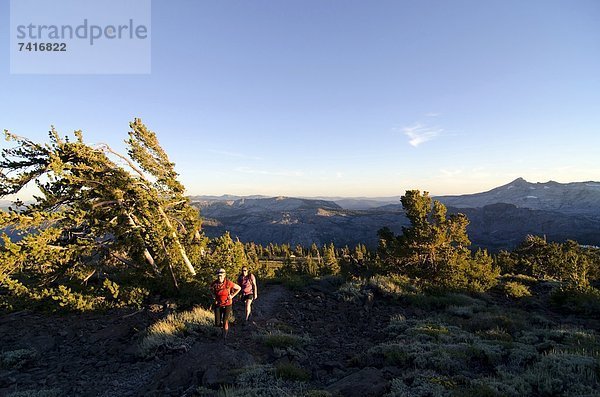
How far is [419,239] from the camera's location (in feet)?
71.1

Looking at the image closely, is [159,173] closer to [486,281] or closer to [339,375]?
[339,375]

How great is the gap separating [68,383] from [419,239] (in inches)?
817

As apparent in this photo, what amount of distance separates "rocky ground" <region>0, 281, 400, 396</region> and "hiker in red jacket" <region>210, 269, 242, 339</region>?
615 mm

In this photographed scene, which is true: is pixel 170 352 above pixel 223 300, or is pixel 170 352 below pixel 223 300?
below

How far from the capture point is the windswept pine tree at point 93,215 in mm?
10570

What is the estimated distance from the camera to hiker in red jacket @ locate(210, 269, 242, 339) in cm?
964

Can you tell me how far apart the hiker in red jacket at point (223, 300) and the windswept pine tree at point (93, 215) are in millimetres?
3913

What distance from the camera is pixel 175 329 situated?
962 centimetres

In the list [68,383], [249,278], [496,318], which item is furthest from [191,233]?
[496,318]

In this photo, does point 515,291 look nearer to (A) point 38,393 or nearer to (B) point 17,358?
(A) point 38,393

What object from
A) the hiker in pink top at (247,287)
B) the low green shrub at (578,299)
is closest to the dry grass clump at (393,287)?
the hiker in pink top at (247,287)

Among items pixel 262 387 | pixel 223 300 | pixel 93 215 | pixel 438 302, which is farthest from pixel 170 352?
pixel 438 302

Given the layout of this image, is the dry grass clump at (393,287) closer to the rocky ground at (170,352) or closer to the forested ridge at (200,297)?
the forested ridge at (200,297)

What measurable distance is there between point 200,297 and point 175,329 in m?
3.37
